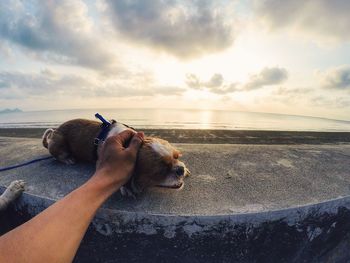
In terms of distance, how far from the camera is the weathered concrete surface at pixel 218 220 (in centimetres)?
213

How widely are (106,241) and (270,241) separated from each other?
5.65ft

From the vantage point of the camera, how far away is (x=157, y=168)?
7.64ft

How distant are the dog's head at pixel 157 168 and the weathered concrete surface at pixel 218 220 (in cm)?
16

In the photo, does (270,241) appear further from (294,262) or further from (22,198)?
(22,198)

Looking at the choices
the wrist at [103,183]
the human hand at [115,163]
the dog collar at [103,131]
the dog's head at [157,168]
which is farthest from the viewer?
the dog collar at [103,131]

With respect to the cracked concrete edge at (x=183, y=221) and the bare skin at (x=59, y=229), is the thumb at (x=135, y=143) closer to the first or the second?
the bare skin at (x=59, y=229)

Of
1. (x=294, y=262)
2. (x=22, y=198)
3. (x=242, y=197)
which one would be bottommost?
(x=294, y=262)

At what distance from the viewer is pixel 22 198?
100.0 inches

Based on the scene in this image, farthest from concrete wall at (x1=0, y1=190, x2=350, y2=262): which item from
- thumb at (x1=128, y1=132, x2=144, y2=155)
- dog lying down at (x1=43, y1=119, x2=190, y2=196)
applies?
thumb at (x1=128, y1=132, x2=144, y2=155)

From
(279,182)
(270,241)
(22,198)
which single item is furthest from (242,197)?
(22,198)

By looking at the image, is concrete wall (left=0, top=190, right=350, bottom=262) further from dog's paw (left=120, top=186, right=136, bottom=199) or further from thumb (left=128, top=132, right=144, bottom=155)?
thumb (left=128, top=132, right=144, bottom=155)

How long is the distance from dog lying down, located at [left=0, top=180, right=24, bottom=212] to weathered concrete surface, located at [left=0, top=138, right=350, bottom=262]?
0.09 meters

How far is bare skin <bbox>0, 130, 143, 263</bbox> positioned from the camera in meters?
1.05

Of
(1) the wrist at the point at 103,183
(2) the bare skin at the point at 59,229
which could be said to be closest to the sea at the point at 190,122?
(1) the wrist at the point at 103,183
